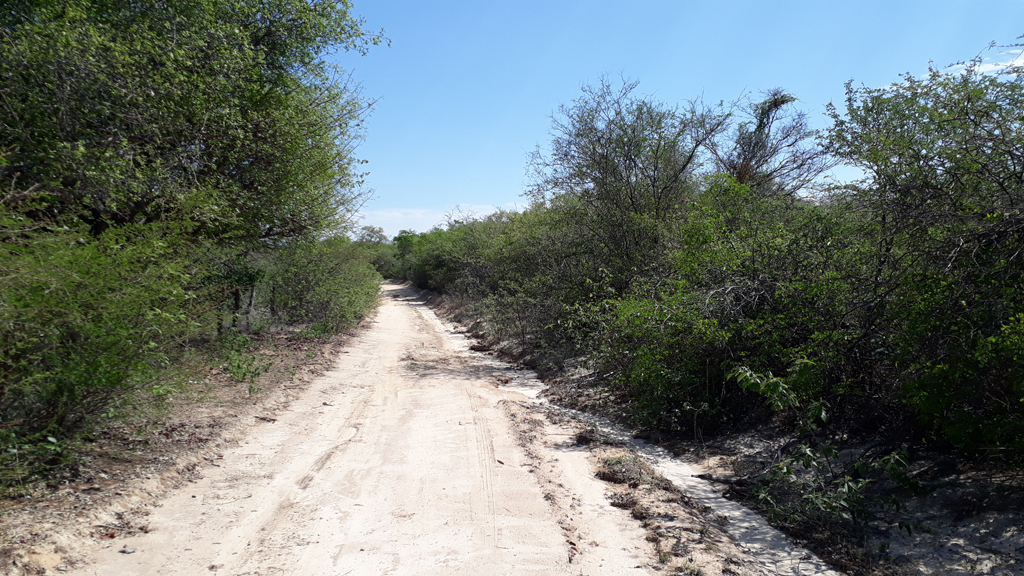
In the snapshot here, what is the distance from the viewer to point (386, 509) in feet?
15.1

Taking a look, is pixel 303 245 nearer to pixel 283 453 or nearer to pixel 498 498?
pixel 283 453

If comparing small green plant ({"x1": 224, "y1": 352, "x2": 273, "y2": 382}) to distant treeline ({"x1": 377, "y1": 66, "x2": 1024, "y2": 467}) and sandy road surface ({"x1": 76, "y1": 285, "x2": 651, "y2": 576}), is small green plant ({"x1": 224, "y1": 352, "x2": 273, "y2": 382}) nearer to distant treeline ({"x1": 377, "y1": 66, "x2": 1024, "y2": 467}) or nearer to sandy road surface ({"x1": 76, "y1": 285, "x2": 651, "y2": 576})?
sandy road surface ({"x1": 76, "y1": 285, "x2": 651, "y2": 576})

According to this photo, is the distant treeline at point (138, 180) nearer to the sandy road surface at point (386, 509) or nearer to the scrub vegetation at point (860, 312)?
the sandy road surface at point (386, 509)

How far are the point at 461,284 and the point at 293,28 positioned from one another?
17.4 m

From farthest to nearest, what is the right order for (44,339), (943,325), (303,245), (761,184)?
(761,184), (303,245), (943,325), (44,339)

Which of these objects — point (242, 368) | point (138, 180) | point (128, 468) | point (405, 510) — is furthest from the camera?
point (242, 368)

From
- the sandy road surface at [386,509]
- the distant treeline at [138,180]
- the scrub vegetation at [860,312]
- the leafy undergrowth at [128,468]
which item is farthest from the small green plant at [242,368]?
the scrub vegetation at [860,312]

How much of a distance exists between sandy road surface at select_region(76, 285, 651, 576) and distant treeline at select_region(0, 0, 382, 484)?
4.23ft

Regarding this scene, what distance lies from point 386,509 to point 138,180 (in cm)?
559

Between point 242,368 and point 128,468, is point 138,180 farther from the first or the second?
point 128,468

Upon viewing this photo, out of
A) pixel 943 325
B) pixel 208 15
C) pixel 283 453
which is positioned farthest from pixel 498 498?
pixel 208 15

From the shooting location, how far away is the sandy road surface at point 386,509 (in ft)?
12.3

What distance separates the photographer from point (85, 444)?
16.5 feet

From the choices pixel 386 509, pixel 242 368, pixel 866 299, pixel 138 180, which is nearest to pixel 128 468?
pixel 386 509
